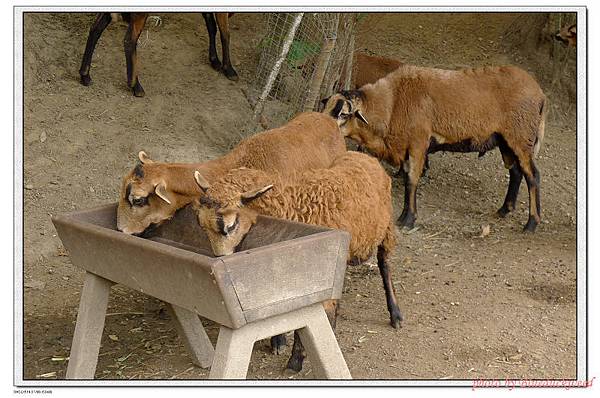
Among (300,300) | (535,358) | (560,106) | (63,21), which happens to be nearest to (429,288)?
(535,358)

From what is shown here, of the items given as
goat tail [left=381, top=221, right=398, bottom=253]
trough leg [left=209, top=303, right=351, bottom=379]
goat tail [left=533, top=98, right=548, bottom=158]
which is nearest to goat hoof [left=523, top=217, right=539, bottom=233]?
goat tail [left=533, top=98, right=548, bottom=158]

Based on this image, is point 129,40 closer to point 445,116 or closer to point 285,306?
point 445,116

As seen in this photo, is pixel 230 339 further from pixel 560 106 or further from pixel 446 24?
pixel 446 24

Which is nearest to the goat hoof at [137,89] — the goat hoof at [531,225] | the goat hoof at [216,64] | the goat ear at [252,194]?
the goat hoof at [216,64]

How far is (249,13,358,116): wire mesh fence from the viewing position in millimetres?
7945

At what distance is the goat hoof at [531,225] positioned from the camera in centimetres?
806

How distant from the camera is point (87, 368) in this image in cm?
469

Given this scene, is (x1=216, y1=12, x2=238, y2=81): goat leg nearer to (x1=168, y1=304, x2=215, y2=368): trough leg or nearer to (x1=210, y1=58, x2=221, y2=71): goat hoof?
(x1=210, y1=58, x2=221, y2=71): goat hoof

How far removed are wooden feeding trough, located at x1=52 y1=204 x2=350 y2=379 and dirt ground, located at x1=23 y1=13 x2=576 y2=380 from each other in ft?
2.71

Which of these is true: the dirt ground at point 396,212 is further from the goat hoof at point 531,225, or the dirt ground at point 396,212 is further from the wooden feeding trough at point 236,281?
the wooden feeding trough at point 236,281

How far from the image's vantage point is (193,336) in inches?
201

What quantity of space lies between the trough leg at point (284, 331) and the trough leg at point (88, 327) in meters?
1.13

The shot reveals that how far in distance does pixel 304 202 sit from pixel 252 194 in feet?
1.30

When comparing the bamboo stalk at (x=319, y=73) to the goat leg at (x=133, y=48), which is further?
the goat leg at (x=133, y=48)
